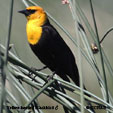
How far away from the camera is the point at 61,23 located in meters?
3.16

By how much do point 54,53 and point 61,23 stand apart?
1225 mm

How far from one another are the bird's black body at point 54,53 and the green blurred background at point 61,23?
673 mm

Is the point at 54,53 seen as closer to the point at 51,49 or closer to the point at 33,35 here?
the point at 51,49

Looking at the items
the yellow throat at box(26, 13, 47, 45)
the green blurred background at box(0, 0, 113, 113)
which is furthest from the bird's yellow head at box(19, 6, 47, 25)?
the green blurred background at box(0, 0, 113, 113)

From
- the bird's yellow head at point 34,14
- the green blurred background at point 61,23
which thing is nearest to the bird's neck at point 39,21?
the bird's yellow head at point 34,14

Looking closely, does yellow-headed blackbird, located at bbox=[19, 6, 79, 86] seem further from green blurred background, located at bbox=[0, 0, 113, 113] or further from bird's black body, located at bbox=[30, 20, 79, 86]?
green blurred background, located at bbox=[0, 0, 113, 113]

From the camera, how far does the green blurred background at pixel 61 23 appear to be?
2736 mm

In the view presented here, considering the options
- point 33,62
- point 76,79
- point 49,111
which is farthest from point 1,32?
point 76,79

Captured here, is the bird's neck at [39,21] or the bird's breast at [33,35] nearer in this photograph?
the bird's breast at [33,35]

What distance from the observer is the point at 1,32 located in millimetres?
2912

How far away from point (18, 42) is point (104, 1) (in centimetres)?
94

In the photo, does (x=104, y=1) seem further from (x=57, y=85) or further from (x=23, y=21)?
(x=57, y=85)

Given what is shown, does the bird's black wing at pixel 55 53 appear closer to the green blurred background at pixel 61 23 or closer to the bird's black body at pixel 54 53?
the bird's black body at pixel 54 53

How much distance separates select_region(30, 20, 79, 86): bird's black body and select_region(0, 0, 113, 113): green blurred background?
2.21ft
